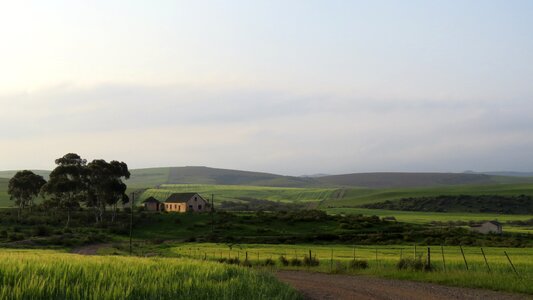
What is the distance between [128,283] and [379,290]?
45.0ft

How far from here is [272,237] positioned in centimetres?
8550

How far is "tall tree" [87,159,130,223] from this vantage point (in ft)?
354

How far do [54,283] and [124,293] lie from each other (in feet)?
6.25

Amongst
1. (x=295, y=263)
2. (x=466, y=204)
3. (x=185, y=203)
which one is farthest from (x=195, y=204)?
(x=295, y=263)

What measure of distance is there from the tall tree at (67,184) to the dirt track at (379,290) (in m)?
85.0

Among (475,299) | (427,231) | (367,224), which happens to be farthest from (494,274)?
(367,224)

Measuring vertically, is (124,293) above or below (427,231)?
above

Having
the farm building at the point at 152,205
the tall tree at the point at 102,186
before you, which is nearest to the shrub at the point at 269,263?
the tall tree at the point at 102,186

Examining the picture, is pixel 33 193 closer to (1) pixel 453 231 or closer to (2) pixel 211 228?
(2) pixel 211 228

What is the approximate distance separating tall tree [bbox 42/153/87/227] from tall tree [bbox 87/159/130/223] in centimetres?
155

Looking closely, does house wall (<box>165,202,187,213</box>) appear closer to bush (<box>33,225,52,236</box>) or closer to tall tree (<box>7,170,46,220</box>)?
tall tree (<box>7,170,46,220</box>)

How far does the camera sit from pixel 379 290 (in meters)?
25.3

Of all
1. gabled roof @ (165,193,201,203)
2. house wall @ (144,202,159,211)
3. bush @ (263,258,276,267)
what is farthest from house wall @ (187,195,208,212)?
bush @ (263,258,276,267)

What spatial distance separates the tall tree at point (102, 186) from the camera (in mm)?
107750
